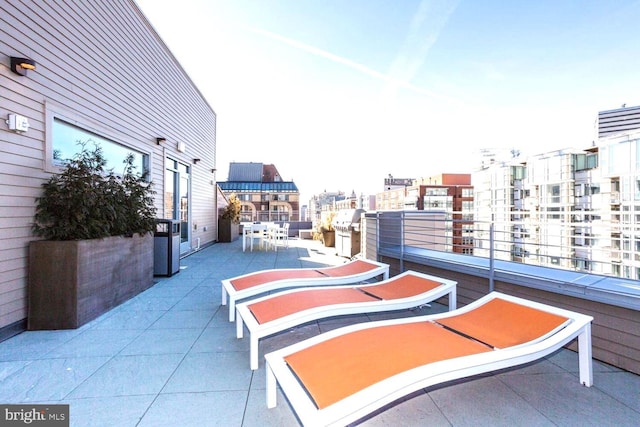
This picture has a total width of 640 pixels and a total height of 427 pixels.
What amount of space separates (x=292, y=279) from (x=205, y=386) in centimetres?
190

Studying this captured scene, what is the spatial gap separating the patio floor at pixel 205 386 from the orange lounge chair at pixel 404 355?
0.11m

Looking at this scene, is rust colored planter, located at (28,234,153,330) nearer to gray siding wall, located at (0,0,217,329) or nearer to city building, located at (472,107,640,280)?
gray siding wall, located at (0,0,217,329)

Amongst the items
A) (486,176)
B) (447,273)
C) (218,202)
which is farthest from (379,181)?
(447,273)

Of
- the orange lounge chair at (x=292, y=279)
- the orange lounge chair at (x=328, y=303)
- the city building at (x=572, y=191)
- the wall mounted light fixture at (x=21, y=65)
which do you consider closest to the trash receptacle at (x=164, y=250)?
the orange lounge chair at (x=292, y=279)

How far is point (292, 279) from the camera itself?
12.5 ft

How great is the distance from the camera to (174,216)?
7.25m

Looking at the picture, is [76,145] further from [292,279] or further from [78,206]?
[292,279]

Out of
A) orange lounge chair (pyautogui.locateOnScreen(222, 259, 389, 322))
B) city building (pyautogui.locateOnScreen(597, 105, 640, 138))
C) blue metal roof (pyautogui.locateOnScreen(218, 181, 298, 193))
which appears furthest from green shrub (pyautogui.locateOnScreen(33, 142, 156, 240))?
city building (pyautogui.locateOnScreen(597, 105, 640, 138))

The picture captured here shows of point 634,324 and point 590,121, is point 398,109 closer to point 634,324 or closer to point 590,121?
point 634,324

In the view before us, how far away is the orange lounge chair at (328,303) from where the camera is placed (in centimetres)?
234

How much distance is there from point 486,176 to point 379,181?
3948 cm

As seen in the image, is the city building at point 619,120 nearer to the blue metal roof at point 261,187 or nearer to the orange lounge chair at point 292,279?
the blue metal roof at point 261,187

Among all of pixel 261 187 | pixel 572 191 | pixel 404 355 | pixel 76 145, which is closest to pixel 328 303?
pixel 404 355

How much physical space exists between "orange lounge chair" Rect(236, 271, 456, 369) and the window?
3.05 meters
